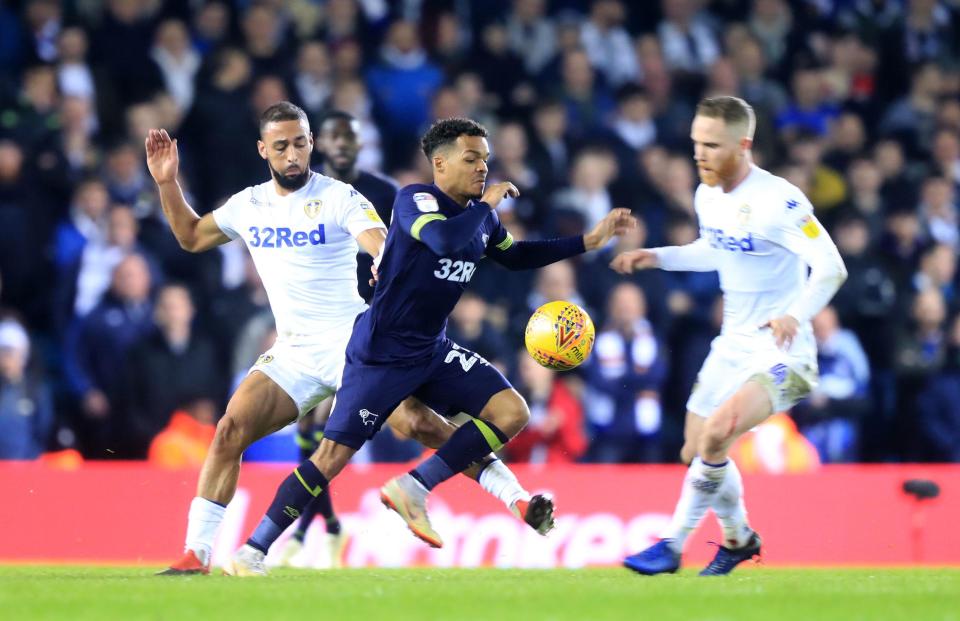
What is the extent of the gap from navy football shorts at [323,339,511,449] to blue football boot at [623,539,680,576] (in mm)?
1188

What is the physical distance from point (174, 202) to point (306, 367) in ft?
3.98

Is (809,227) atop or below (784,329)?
atop

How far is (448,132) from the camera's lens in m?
8.34

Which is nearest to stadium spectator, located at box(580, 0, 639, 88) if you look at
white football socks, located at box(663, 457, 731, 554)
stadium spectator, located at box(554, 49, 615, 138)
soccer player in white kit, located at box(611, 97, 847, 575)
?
stadium spectator, located at box(554, 49, 615, 138)

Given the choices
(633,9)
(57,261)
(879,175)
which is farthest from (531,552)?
(633,9)

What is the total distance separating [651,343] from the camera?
13.6 meters

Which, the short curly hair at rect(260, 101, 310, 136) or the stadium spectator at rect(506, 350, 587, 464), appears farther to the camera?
the stadium spectator at rect(506, 350, 587, 464)

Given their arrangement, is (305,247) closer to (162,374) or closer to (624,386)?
(162,374)

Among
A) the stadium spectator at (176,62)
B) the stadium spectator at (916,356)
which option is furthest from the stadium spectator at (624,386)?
the stadium spectator at (176,62)

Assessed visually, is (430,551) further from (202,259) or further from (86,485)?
(202,259)

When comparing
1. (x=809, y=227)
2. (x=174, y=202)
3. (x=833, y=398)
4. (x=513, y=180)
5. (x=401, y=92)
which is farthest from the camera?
(x=401, y=92)

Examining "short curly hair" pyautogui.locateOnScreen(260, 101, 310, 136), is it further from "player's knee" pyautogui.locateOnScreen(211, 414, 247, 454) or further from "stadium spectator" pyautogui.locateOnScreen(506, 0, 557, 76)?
"stadium spectator" pyautogui.locateOnScreen(506, 0, 557, 76)

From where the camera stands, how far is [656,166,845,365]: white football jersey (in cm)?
847

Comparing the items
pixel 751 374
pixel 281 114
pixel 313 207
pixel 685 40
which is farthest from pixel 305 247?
pixel 685 40
